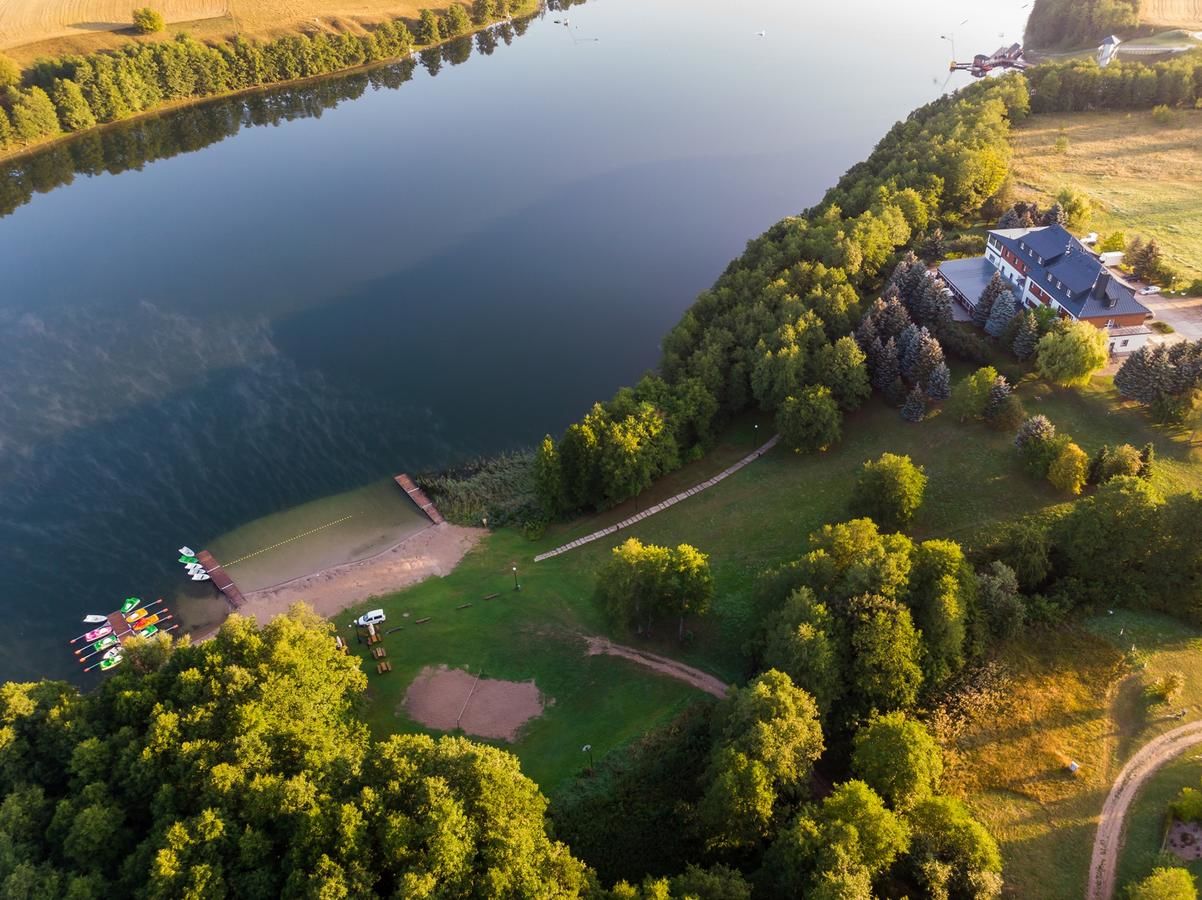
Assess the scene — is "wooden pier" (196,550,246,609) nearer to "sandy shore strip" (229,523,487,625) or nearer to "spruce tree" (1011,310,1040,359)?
"sandy shore strip" (229,523,487,625)

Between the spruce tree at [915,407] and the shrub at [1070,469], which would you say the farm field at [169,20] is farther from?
the shrub at [1070,469]

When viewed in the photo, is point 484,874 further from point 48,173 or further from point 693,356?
point 48,173

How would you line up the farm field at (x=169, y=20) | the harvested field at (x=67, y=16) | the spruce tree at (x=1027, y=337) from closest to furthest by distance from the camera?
the spruce tree at (x=1027, y=337)
the farm field at (x=169, y=20)
the harvested field at (x=67, y=16)

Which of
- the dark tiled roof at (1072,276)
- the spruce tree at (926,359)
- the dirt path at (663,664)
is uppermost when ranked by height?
the dark tiled roof at (1072,276)

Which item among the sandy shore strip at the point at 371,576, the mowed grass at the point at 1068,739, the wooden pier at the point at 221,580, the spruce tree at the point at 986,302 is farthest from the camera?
the spruce tree at the point at 986,302

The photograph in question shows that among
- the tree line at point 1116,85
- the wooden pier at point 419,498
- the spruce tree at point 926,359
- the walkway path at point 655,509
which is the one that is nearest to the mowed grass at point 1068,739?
the spruce tree at point 926,359

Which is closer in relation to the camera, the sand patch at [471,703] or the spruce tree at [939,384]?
the sand patch at [471,703]
